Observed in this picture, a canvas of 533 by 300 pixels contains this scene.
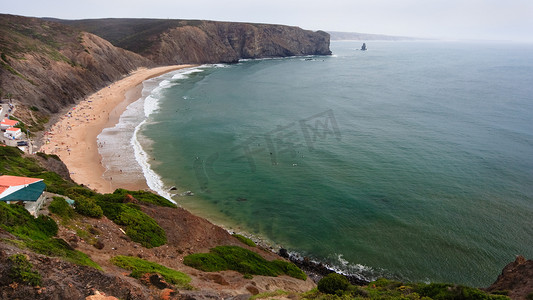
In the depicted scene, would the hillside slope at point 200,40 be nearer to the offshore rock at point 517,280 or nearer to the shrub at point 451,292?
the shrub at point 451,292

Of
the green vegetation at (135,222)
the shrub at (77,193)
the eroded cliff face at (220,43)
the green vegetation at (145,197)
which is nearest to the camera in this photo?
the green vegetation at (135,222)

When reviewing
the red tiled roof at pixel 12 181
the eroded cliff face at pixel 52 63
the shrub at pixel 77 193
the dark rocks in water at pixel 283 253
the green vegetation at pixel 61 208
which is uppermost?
the eroded cliff face at pixel 52 63

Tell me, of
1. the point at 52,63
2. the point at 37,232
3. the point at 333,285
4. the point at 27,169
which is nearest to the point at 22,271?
the point at 37,232

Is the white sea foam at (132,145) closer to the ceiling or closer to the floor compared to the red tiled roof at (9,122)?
closer to the floor

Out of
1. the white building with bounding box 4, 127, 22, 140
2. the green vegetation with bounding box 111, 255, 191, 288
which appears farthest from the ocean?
the green vegetation with bounding box 111, 255, 191, 288

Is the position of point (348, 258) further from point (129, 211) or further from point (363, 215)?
point (129, 211)

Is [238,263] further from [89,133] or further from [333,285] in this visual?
[89,133]

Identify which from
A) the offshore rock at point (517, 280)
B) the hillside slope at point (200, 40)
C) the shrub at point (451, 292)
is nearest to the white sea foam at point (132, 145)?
the shrub at point (451, 292)
